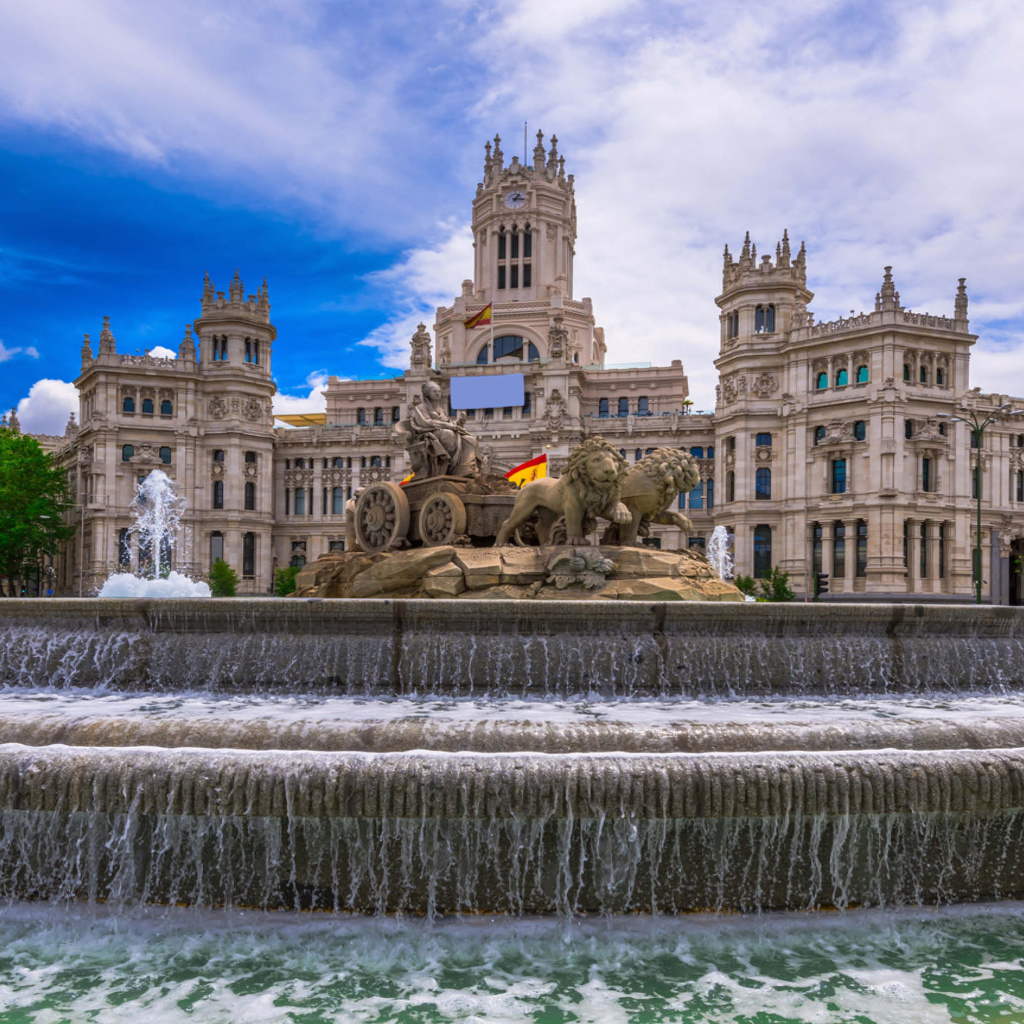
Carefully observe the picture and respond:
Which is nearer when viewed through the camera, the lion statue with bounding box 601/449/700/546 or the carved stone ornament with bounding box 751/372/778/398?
the lion statue with bounding box 601/449/700/546

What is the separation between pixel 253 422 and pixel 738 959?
253 ft

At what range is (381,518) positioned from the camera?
1700 cm

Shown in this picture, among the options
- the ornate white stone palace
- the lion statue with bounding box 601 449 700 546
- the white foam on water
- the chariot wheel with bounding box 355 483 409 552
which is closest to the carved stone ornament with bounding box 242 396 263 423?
the ornate white stone palace

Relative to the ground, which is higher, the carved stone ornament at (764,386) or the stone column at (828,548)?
the carved stone ornament at (764,386)

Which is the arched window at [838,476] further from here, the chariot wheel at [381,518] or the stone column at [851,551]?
the chariot wheel at [381,518]

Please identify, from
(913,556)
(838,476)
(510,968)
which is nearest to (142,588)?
(510,968)

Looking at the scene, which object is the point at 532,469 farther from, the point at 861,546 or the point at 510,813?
the point at 861,546

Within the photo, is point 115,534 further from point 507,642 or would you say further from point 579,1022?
point 579,1022

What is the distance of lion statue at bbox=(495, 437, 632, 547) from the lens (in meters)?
13.7

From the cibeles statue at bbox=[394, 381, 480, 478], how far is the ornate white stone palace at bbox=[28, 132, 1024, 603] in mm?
51024

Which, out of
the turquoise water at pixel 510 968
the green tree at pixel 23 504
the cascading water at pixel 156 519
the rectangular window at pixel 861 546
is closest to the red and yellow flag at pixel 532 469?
the turquoise water at pixel 510 968

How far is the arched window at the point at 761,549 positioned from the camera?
Result: 67.3m

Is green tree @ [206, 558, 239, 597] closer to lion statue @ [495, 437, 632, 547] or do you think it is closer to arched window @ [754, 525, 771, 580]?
arched window @ [754, 525, 771, 580]

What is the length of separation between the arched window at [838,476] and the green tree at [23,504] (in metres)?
55.8
